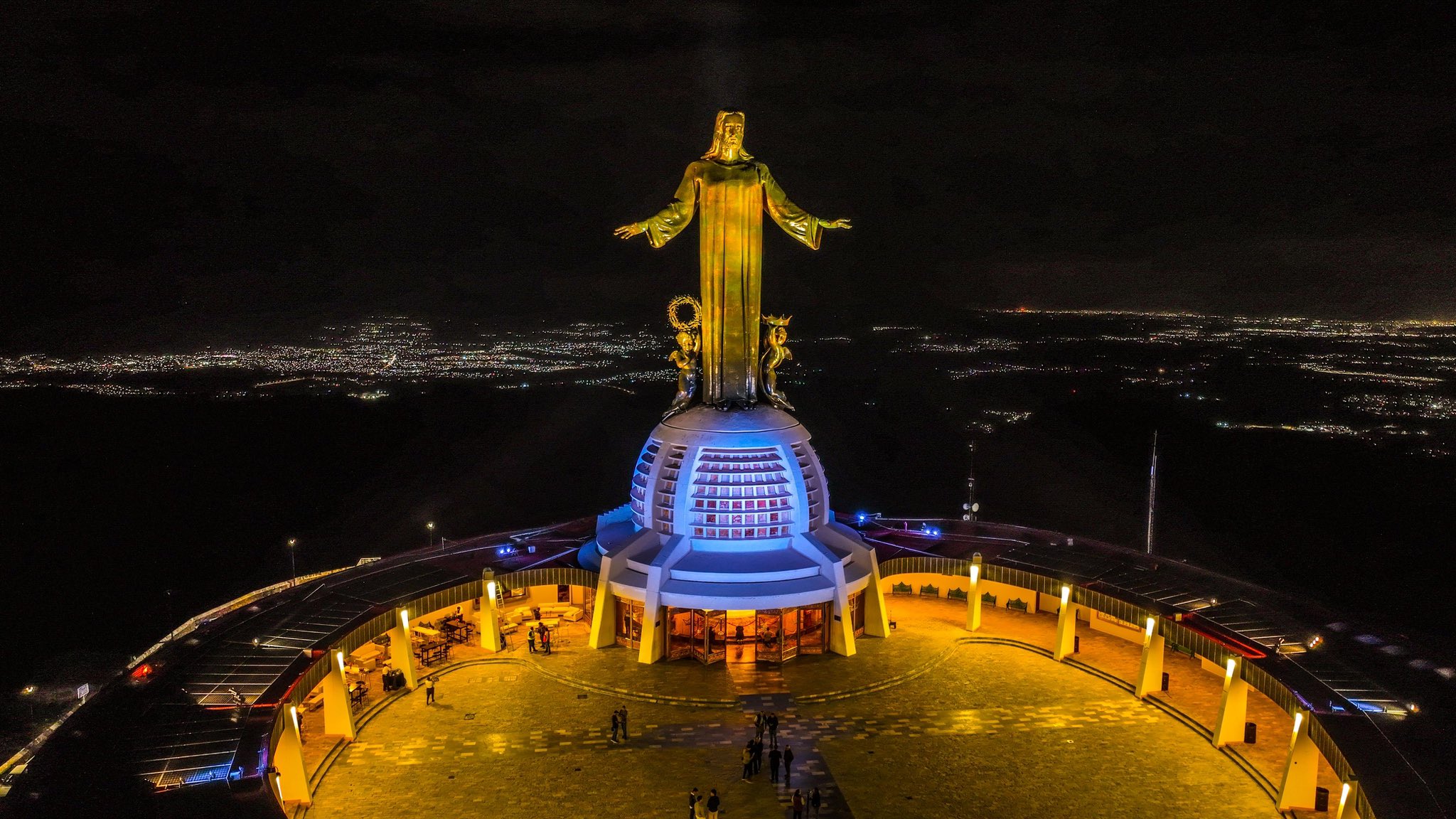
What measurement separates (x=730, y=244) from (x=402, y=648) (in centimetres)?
2332

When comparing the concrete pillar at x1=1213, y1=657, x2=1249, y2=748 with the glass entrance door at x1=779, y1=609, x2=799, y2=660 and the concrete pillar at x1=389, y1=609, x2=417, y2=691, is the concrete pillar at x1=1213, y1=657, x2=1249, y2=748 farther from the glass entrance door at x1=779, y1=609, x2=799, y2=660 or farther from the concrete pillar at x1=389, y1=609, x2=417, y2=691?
the concrete pillar at x1=389, y1=609, x2=417, y2=691

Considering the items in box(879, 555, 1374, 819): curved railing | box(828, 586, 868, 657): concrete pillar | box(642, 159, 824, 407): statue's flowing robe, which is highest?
box(642, 159, 824, 407): statue's flowing robe

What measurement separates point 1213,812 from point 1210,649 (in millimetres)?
7274

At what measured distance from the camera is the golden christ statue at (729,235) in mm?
45875

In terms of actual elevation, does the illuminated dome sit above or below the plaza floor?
above

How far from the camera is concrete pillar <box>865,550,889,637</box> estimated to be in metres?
45.0

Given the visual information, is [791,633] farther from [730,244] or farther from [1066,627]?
[730,244]

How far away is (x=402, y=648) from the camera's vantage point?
3984 centimetres

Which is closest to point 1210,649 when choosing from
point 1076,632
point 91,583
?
point 1076,632

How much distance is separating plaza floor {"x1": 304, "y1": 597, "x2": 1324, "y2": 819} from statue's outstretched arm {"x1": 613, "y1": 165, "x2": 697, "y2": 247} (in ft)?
64.3

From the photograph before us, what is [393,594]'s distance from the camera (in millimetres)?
41406

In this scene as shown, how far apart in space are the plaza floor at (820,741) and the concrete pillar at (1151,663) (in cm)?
75

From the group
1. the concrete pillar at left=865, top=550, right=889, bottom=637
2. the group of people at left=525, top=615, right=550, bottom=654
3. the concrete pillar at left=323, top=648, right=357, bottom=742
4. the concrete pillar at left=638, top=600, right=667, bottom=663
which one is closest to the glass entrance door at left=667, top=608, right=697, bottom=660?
the concrete pillar at left=638, top=600, right=667, bottom=663

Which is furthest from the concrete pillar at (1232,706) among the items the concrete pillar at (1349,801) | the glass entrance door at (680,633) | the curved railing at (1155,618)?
the glass entrance door at (680,633)
